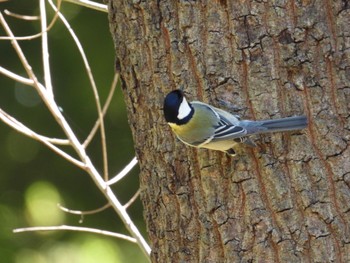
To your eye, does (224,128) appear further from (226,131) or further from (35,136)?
(35,136)

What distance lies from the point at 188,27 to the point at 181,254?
2.02ft

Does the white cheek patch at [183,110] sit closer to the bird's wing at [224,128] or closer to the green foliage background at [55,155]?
the bird's wing at [224,128]

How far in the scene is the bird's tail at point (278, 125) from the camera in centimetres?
228

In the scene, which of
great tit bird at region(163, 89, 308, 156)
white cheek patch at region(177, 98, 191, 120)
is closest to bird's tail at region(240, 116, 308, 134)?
great tit bird at region(163, 89, 308, 156)

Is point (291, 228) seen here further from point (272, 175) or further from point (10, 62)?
point (10, 62)

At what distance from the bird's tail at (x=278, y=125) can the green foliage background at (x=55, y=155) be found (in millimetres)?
2813

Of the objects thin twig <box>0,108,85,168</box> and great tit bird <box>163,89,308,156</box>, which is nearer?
great tit bird <box>163,89,308,156</box>

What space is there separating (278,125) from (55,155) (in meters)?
3.35

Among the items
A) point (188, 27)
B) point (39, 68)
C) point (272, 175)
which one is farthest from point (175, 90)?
point (39, 68)

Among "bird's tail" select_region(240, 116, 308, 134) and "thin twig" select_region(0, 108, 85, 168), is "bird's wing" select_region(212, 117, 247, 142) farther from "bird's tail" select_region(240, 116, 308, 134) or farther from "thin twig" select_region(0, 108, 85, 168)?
"thin twig" select_region(0, 108, 85, 168)

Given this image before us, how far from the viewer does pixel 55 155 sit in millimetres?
5488

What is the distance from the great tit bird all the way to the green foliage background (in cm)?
260

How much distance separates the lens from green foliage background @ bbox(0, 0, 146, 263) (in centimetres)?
517

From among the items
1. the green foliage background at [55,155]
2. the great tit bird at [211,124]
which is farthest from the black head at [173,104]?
the green foliage background at [55,155]
